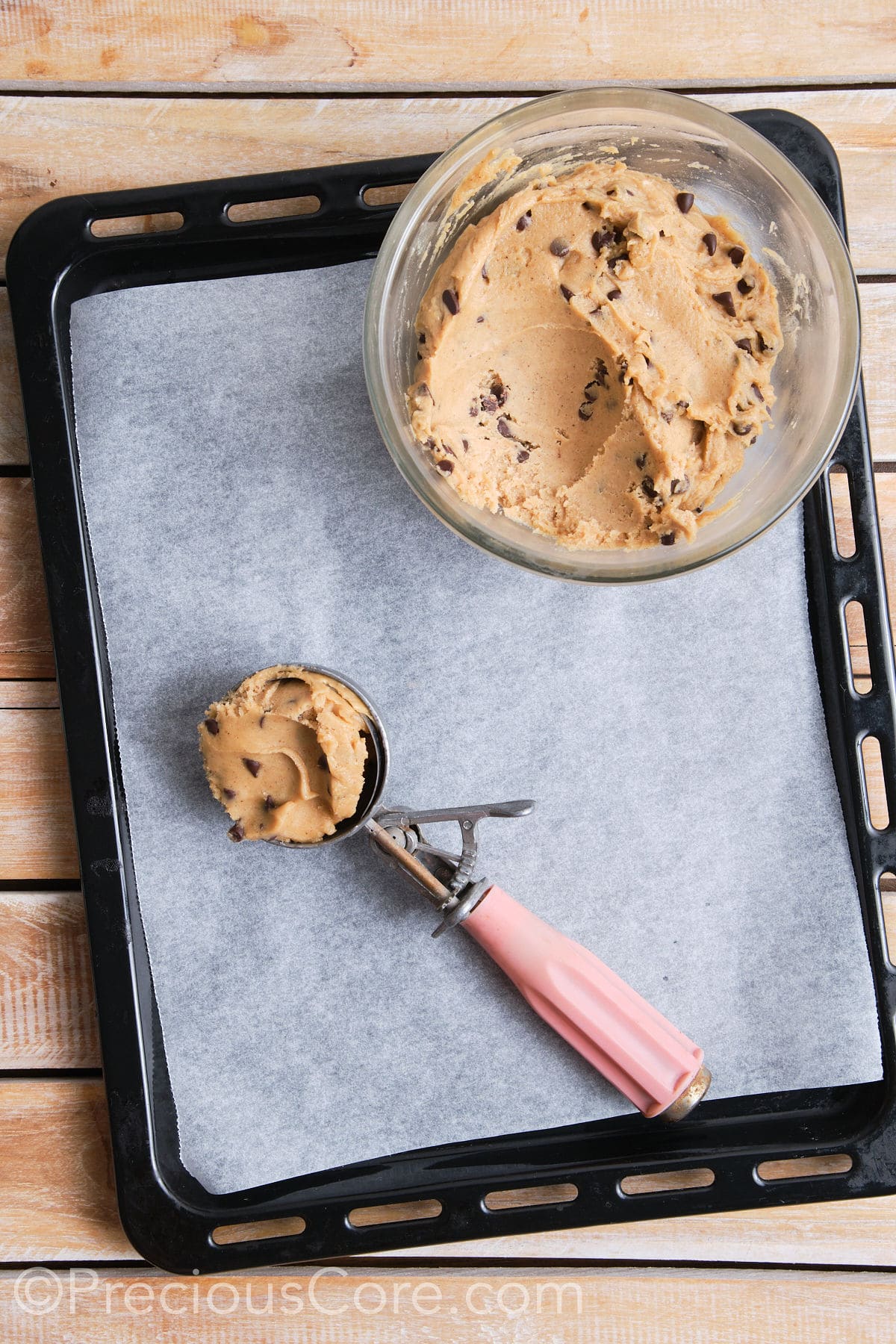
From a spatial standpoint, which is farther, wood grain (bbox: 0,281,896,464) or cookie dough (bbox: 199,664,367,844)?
wood grain (bbox: 0,281,896,464)

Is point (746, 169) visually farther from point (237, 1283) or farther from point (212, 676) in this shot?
point (237, 1283)

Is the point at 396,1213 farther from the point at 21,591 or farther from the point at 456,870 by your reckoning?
the point at 21,591

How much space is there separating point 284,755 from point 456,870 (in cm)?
23

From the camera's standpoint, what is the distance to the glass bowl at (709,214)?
1.06 metres

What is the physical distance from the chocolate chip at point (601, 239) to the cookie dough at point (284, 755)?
541mm

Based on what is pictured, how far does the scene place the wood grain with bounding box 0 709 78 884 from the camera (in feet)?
4.11

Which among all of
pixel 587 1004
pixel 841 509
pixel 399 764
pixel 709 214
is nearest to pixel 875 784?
pixel 841 509

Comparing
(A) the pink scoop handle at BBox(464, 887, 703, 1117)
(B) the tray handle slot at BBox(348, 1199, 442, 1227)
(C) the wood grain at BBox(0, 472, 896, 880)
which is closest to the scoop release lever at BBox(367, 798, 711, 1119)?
(A) the pink scoop handle at BBox(464, 887, 703, 1117)

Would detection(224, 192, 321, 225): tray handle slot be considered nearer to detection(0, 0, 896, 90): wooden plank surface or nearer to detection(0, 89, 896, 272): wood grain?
detection(0, 89, 896, 272): wood grain

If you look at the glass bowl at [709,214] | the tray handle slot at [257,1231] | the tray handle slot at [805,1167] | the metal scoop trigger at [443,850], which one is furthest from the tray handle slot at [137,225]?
the tray handle slot at [805,1167]

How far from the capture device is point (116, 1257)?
1275 mm

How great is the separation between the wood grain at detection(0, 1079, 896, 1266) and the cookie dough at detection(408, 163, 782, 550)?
2.85ft

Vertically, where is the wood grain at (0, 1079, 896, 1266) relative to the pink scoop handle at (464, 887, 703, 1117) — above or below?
below

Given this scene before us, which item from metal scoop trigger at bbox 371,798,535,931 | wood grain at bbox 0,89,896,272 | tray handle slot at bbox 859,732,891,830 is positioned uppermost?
wood grain at bbox 0,89,896,272
